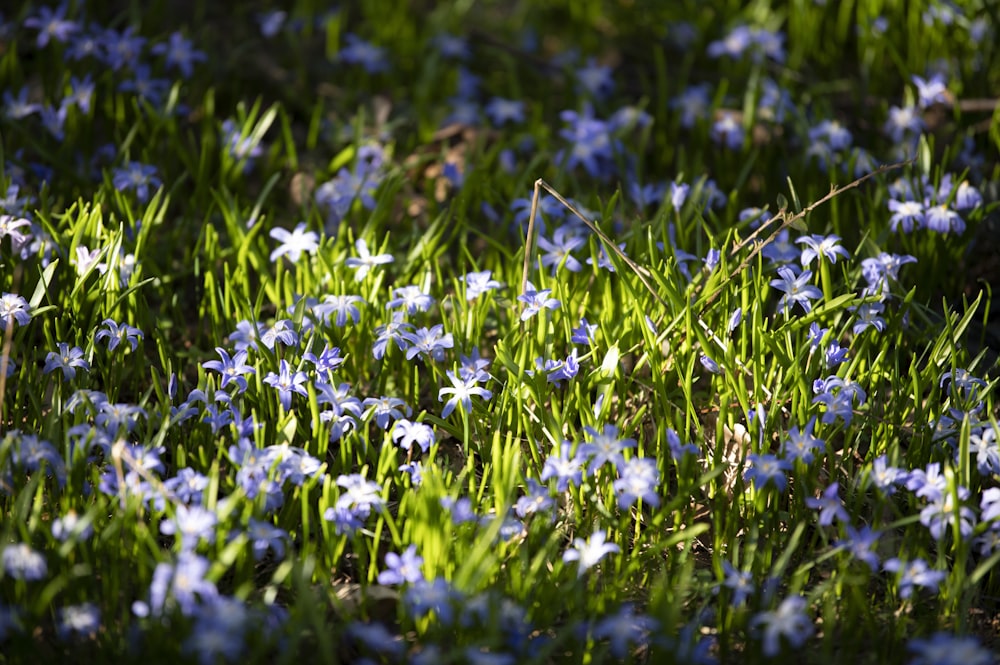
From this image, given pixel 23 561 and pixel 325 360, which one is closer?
pixel 23 561

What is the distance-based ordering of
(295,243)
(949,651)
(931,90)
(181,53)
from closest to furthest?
(949,651)
(295,243)
(931,90)
(181,53)

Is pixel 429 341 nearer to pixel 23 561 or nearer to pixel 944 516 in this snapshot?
pixel 23 561

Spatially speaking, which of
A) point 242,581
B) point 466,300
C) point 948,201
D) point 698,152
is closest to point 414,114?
point 698,152

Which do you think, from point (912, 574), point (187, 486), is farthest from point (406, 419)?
point (912, 574)

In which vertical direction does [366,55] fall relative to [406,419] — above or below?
above

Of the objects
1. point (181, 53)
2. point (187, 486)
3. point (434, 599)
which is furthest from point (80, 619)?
point (181, 53)

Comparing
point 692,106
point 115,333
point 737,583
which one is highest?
point 692,106

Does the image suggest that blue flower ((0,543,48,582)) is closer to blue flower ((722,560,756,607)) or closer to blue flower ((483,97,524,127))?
blue flower ((722,560,756,607))

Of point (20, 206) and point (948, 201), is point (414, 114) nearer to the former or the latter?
point (20, 206)

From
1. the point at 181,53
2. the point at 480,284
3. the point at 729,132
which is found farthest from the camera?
the point at 181,53

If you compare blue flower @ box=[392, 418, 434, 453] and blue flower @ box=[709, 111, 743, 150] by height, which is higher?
blue flower @ box=[709, 111, 743, 150]

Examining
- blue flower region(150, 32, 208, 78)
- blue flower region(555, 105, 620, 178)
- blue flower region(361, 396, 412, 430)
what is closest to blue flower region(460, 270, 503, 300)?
blue flower region(361, 396, 412, 430)
